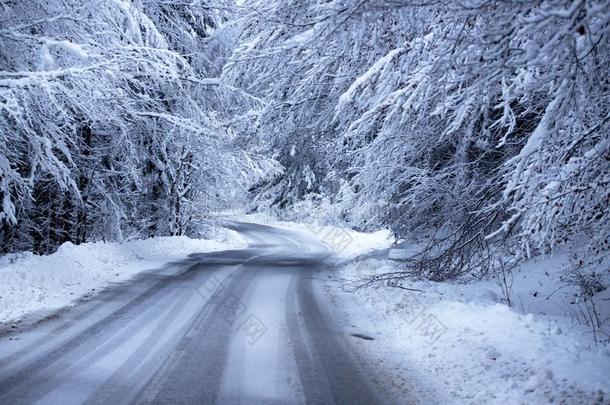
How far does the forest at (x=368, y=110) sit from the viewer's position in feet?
13.3

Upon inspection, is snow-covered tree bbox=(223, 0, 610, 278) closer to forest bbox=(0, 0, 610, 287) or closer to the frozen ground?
forest bbox=(0, 0, 610, 287)

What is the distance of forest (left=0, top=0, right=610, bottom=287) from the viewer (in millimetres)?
4055

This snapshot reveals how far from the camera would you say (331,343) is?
709 cm

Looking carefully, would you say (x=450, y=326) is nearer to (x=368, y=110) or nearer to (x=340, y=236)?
(x=368, y=110)

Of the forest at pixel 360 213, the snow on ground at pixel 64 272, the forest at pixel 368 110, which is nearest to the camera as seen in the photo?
the forest at pixel 368 110

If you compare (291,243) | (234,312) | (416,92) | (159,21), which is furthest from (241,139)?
(291,243)

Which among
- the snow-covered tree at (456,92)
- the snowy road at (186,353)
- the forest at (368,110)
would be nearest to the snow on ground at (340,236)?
the forest at (368,110)

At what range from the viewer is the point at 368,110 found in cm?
637

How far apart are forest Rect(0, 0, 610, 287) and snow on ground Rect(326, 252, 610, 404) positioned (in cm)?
65

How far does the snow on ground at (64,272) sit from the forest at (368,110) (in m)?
1.20

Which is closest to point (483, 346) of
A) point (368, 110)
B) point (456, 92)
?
point (456, 92)

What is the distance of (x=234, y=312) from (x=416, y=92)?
16.9ft

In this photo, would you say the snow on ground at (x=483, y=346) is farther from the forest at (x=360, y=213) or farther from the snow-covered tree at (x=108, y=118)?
the snow-covered tree at (x=108, y=118)

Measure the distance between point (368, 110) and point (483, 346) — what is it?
316 cm
